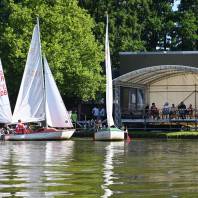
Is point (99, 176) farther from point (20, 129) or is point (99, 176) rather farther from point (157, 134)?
point (157, 134)

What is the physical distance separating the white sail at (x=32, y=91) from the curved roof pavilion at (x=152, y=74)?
544 centimetres

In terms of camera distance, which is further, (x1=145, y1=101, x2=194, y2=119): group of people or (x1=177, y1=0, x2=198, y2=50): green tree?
(x1=177, y1=0, x2=198, y2=50): green tree

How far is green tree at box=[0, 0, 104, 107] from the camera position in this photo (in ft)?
179

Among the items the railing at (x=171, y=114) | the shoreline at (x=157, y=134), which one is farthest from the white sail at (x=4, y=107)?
the railing at (x=171, y=114)

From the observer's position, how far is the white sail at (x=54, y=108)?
1849 inches

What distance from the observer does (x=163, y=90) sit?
57500mm

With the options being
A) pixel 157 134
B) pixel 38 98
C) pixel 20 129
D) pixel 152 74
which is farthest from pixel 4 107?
pixel 152 74

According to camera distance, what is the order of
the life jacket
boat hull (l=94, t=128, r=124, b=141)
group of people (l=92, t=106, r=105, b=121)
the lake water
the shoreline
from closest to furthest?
the lake water → boat hull (l=94, t=128, r=124, b=141) → the shoreline → the life jacket → group of people (l=92, t=106, r=105, b=121)

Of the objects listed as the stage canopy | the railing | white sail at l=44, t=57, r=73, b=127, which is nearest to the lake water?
white sail at l=44, t=57, r=73, b=127

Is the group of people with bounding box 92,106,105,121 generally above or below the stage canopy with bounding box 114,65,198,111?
below

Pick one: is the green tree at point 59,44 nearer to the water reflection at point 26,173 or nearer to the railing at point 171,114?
the railing at point 171,114

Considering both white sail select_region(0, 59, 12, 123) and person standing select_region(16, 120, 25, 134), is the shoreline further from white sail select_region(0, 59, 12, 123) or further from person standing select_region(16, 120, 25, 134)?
person standing select_region(16, 120, 25, 134)

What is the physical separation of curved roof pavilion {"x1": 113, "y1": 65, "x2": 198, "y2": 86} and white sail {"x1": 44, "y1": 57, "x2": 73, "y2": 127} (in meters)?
4.98

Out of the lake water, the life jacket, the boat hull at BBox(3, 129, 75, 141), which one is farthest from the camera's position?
the life jacket
